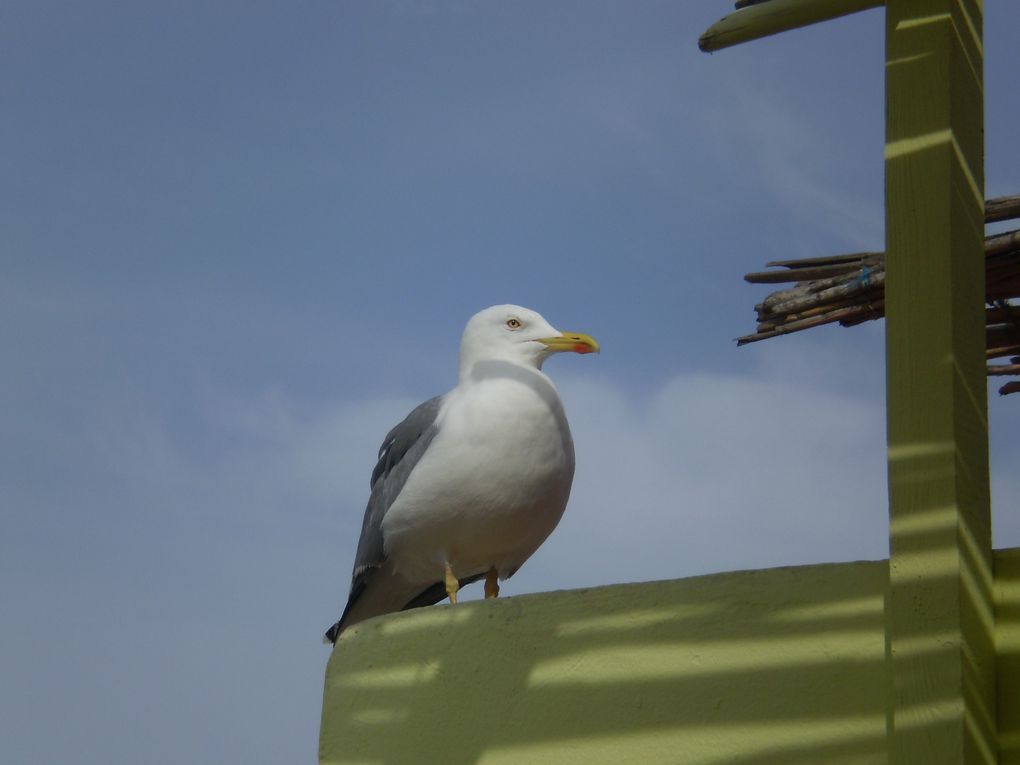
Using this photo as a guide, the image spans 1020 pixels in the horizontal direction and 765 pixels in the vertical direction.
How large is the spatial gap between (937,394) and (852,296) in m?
1.83

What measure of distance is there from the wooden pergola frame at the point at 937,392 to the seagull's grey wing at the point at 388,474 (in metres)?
2.19

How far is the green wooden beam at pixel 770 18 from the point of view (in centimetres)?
383

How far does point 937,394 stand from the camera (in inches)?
125

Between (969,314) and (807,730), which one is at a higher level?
(969,314)

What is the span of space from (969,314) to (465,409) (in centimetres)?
214

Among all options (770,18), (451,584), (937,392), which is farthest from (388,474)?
(937,392)

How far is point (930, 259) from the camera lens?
3299 millimetres

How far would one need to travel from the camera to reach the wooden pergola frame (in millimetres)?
3027

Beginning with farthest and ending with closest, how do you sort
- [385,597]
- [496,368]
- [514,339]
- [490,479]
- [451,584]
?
1. [385,597]
2. [514,339]
3. [496,368]
4. [451,584]
5. [490,479]

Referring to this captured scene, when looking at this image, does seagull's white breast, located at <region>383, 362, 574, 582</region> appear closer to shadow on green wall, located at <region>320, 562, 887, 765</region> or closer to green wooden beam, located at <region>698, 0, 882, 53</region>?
shadow on green wall, located at <region>320, 562, 887, 765</region>

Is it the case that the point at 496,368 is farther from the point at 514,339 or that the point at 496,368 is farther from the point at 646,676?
the point at 646,676

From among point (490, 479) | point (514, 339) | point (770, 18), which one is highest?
point (770, 18)

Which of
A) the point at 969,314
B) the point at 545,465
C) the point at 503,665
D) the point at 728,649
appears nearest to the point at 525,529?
the point at 545,465

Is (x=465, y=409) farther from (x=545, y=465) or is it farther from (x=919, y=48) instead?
(x=919, y=48)
